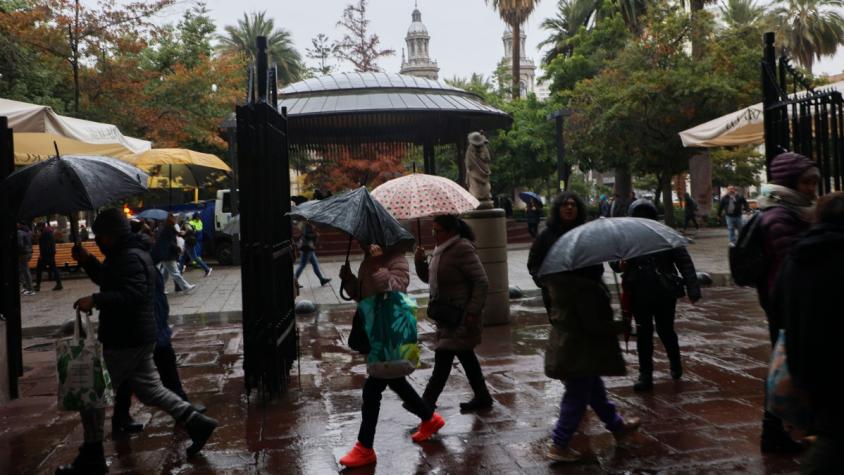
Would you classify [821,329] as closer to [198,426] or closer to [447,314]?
[447,314]

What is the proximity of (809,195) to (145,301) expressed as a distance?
3902 millimetres

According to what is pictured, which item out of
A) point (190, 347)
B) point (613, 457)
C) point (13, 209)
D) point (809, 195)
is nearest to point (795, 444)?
point (613, 457)

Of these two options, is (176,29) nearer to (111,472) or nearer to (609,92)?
(609,92)

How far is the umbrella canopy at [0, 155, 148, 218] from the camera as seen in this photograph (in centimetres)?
498

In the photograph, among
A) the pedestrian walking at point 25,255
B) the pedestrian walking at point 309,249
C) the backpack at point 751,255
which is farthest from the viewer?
the pedestrian walking at point 25,255

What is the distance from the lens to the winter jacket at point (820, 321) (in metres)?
2.65

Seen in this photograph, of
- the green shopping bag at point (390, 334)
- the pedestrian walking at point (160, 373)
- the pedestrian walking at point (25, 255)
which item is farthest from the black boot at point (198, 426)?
the pedestrian walking at point (25, 255)

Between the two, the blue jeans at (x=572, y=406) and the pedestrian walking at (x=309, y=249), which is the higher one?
the pedestrian walking at (x=309, y=249)

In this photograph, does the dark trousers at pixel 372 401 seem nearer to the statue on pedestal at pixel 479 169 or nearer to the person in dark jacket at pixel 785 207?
the person in dark jacket at pixel 785 207

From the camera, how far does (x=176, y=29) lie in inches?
1117

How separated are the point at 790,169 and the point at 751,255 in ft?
1.65

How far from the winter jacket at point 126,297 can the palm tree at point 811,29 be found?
3825cm

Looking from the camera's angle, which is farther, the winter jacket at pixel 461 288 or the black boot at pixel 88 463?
the winter jacket at pixel 461 288

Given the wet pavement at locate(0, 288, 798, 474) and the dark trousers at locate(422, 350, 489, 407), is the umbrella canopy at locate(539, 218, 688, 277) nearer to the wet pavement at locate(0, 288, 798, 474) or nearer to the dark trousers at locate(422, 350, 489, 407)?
the wet pavement at locate(0, 288, 798, 474)
